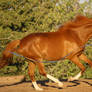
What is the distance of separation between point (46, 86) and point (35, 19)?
28.5 feet

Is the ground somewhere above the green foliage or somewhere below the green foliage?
below

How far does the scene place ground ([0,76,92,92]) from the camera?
5.45 m

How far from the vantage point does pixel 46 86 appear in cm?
618

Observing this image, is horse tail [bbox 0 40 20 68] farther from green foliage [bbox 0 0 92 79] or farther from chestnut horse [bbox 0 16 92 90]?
green foliage [bbox 0 0 92 79]

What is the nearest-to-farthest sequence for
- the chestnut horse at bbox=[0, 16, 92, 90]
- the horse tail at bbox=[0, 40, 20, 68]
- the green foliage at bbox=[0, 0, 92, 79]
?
the chestnut horse at bbox=[0, 16, 92, 90], the horse tail at bbox=[0, 40, 20, 68], the green foliage at bbox=[0, 0, 92, 79]

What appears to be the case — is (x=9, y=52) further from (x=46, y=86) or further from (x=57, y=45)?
(x=46, y=86)

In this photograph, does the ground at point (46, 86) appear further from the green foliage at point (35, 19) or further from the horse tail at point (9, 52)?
the green foliage at point (35, 19)

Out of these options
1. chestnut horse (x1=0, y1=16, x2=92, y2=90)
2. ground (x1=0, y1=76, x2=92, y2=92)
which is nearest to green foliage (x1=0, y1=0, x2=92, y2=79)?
ground (x1=0, y1=76, x2=92, y2=92)

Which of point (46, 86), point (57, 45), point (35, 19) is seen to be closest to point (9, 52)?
point (57, 45)

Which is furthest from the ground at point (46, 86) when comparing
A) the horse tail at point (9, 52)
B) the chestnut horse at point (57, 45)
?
the horse tail at point (9, 52)

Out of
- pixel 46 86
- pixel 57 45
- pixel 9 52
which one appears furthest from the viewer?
pixel 46 86

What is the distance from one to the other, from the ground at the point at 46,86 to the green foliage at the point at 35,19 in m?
2.90

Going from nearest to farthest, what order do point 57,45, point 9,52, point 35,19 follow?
point 57,45, point 9,52, point 35,19

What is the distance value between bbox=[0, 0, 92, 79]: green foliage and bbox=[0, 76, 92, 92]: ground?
2.90m
